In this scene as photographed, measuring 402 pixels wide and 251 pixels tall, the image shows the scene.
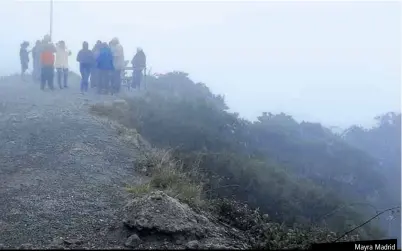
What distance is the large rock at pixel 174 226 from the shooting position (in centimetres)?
594

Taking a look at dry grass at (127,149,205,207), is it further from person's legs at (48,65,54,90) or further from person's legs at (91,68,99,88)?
person's legs at (91,68,99,88)

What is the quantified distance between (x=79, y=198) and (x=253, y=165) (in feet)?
28.5

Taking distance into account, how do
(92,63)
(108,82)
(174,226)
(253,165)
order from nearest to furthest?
1. (174,226)
2. (253,165)
3. (92,63)
4. (108,82)

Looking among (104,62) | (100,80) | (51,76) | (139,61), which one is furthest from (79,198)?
(139,61)

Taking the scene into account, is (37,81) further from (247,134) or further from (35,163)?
(35,163)

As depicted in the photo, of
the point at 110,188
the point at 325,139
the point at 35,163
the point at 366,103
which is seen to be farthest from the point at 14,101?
the point at 366,103

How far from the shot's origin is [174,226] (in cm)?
610

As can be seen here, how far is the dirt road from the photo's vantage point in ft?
21.2

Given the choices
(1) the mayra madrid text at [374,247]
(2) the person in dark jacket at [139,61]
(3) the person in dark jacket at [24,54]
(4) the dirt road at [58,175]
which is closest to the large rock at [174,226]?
(4) the dirt road at [58,175]

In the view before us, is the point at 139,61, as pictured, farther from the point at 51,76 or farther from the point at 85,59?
the point at 51,76

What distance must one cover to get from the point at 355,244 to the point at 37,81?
713 inches

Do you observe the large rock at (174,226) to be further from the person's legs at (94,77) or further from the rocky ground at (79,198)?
the person's legs at (94,77)

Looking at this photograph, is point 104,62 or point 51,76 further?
point 51,76

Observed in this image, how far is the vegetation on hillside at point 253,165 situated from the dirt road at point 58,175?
72 cm
